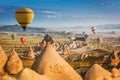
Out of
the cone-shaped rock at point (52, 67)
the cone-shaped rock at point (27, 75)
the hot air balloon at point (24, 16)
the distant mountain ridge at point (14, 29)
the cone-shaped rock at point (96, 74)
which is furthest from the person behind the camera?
the distant mountain ridge at point (14, 29)

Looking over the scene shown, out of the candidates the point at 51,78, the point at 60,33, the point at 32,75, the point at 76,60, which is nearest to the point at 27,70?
the point at 32,75

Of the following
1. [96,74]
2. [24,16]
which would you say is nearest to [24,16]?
[24,16]

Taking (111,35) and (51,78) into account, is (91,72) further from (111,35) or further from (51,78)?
(111,35)

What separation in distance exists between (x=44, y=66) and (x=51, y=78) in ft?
1.35

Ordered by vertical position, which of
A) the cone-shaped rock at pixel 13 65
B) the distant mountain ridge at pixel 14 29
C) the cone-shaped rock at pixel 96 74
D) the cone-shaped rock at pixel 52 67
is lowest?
the distant mountain ridge at pixel 14 29

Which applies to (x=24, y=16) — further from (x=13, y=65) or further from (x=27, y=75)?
(x=27, y=75)

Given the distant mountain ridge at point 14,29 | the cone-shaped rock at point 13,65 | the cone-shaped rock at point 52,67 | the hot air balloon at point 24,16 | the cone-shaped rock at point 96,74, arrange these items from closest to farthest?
the cone-shaped rock at point 52,67
the cone-shaped rock at point 96,74
the cone-shaped rock at point 13,65
the hot air balloon at point 24,16
the distant mountain ridge at point 14,29

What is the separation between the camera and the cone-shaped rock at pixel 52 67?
32.2 feet

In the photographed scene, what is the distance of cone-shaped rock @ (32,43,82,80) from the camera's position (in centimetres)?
980

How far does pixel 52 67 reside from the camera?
9.90 metres

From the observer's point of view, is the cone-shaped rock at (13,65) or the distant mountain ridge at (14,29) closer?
the cone-shaped rock at (13,65)

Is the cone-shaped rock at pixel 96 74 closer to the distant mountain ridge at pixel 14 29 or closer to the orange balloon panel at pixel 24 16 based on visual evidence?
the orange balloon panel at pixel 24 16

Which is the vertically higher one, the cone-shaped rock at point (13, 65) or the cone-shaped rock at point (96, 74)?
the cone-shaped rock at point (96, 74)

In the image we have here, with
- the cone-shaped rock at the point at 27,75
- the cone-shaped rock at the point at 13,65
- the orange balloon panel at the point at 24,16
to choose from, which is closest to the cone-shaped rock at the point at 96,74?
the cone-shaped rock at the point at 27,75
